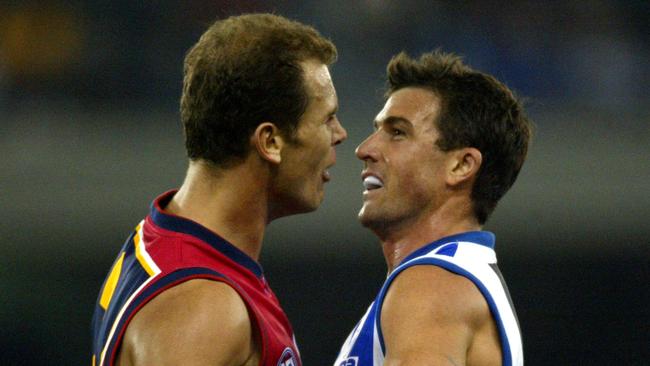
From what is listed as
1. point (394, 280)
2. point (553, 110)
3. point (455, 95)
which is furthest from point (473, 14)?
point (394, 280)

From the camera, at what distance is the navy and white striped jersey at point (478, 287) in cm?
271

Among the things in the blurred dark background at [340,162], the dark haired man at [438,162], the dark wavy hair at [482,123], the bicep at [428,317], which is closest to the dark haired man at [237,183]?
the bicep at [428,317]

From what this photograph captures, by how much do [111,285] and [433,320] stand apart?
0.82m

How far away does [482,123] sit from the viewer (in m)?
3.23

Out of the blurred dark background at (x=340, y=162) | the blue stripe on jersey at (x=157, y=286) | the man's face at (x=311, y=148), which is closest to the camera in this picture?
the blue stripe on jersey at (x=157, y=286)

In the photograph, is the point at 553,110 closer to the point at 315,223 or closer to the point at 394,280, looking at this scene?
the point at 315,223

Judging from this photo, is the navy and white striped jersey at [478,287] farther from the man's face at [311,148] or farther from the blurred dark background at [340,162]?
the blurred dark background at [340,162]

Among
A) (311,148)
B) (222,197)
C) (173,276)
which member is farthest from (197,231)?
(311,148)

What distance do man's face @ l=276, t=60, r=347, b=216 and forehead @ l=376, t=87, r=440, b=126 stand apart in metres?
0.67

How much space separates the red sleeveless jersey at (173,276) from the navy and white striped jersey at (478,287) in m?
0.28

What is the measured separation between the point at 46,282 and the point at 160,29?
2.18m

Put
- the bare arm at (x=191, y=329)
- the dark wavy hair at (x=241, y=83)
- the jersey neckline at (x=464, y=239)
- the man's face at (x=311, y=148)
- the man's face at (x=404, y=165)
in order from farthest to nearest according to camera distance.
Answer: the man's face at (x=404, y=165) → the jersey neckline at (x=464, y=239) → the man's face at (x=311, y=148) → the dark wavy hair at (x=241, y=83) → the bare arm at (x=191, y=329)

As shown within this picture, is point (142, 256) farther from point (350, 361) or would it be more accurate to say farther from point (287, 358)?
point (350, 361)

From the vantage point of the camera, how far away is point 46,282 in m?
6.57
